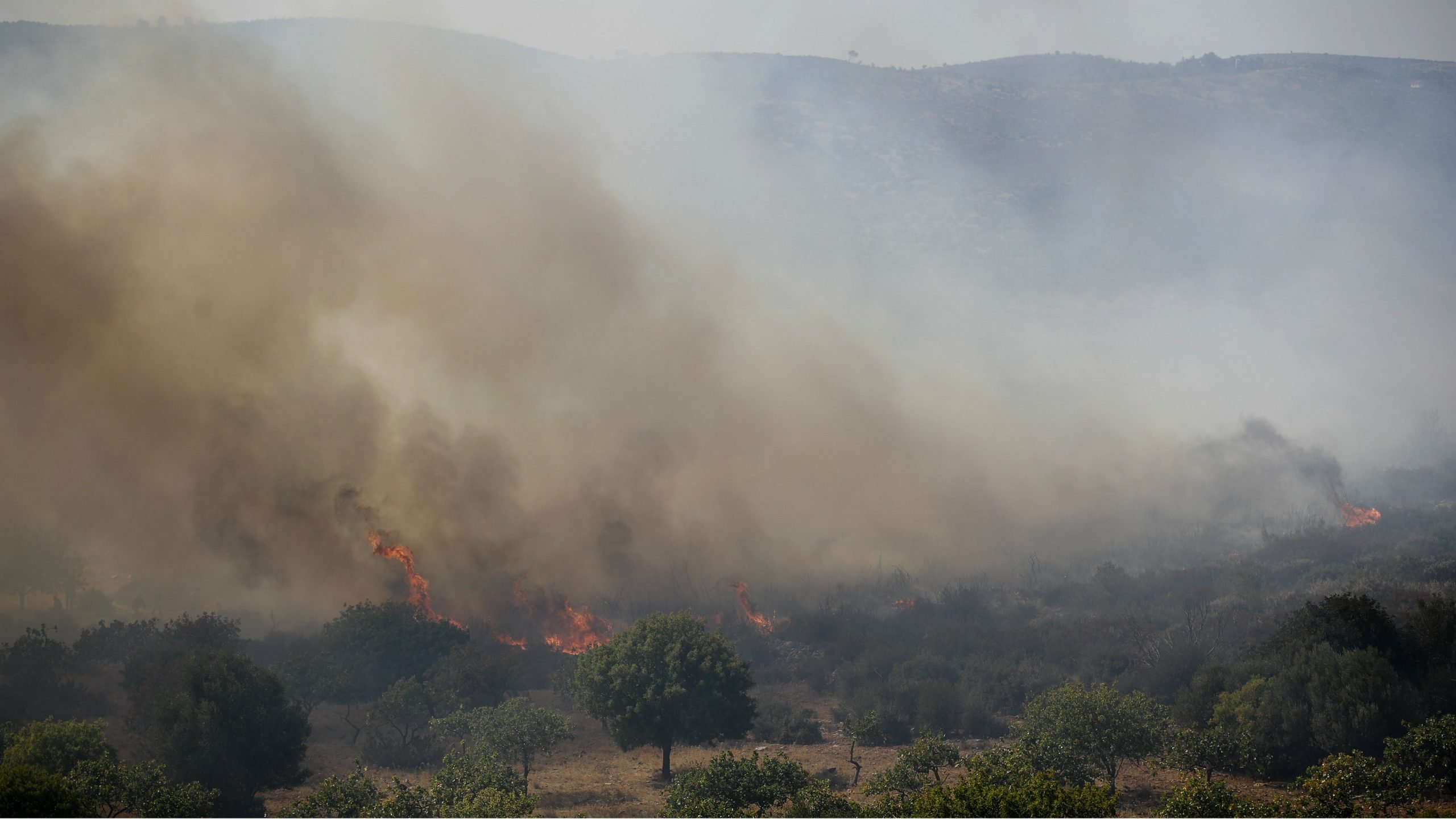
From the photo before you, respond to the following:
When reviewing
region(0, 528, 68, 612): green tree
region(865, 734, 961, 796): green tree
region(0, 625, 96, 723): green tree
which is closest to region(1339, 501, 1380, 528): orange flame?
region(865, 734, 961, 796): green tree

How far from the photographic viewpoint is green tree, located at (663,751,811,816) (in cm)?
2648

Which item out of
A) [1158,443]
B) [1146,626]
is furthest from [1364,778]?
[1158,443]

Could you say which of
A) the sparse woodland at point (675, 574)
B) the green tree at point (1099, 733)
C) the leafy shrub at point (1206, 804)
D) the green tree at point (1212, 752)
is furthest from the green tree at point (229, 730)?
the green tree at point (1212, 752)

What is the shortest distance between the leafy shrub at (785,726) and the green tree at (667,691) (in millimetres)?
3290

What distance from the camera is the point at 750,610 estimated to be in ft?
190

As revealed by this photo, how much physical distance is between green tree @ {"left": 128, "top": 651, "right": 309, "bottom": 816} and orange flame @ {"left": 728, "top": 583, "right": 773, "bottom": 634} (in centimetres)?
2706

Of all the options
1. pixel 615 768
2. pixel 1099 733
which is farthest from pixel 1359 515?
pixel 615 768

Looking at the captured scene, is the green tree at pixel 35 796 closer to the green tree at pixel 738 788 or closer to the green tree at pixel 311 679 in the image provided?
the green tree at pixel 738 788

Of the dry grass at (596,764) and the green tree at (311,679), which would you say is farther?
the green tree at (311,679)

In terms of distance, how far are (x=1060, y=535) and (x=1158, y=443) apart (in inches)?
1034

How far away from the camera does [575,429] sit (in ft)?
216

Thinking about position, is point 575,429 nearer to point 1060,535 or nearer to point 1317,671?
point 1060,535

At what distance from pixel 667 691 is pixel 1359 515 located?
60715 mm

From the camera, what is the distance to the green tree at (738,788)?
26.5 metres
